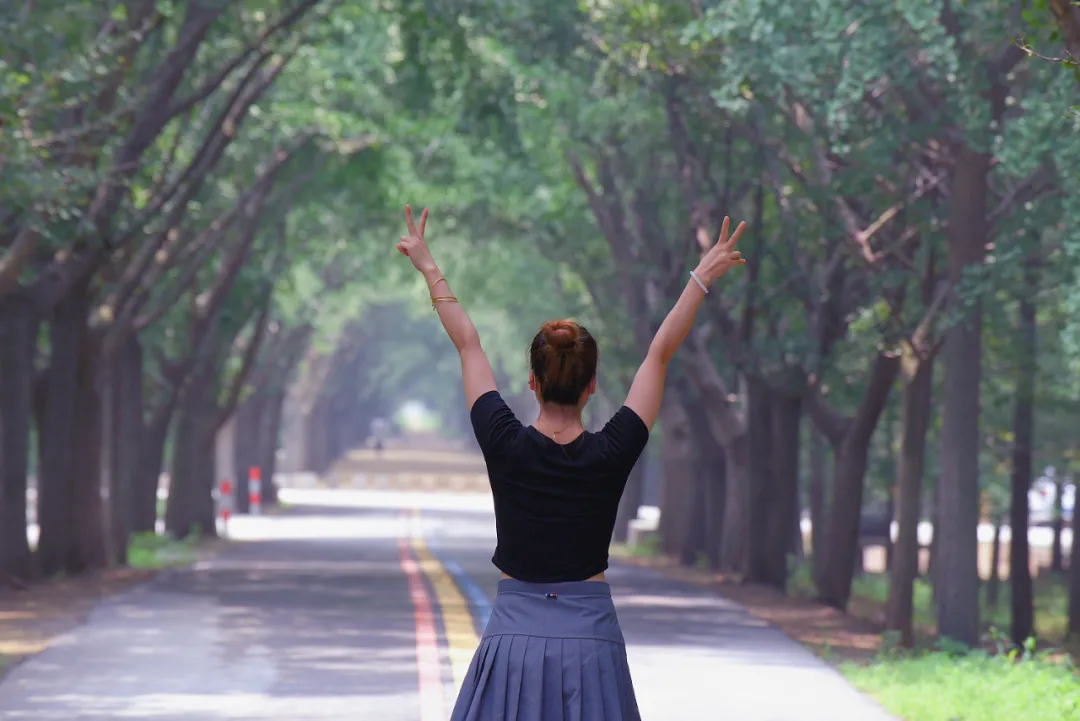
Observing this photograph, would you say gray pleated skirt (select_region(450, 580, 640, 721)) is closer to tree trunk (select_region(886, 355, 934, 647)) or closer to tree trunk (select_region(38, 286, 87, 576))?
tree trunk (select_region(886, 355, 934, 647))

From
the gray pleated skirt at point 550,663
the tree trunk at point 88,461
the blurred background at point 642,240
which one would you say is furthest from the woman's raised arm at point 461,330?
the tree trunk at point 88,461

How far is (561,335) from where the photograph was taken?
5.52 metres

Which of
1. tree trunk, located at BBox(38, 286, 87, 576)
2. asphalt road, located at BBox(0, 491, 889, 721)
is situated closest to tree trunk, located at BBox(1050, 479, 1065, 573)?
asphalt road, located at BBox(0, 491, 889, 721)

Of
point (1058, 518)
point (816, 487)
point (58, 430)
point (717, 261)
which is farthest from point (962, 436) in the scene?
point (1058, 518)

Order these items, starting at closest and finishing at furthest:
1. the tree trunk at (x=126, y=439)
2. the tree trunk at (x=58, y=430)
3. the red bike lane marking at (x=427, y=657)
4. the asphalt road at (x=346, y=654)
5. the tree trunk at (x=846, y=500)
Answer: the red bike lane marking at (x=427, y=657) → the asphalt road at (x=346, y=654) → the tree trunk at (x=846, y=500) → the tree trunk at (x=58, y=430) → the tree trunk at (x=126, y=439)

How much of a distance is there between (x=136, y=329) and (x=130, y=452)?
14.3ft

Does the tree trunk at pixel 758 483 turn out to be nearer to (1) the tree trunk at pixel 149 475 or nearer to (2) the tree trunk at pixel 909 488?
(2) the tree trunk at pixel 909 488

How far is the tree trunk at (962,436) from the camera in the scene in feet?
59.6

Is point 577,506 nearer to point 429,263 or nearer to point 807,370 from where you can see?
point 429,263

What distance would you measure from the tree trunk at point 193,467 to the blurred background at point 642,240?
9 centimetres

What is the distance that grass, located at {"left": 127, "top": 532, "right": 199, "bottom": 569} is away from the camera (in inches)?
1242

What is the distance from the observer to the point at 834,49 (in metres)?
17.2

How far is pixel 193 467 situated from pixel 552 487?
3571cm

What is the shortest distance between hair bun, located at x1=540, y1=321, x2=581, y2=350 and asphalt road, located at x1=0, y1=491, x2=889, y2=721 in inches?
288
